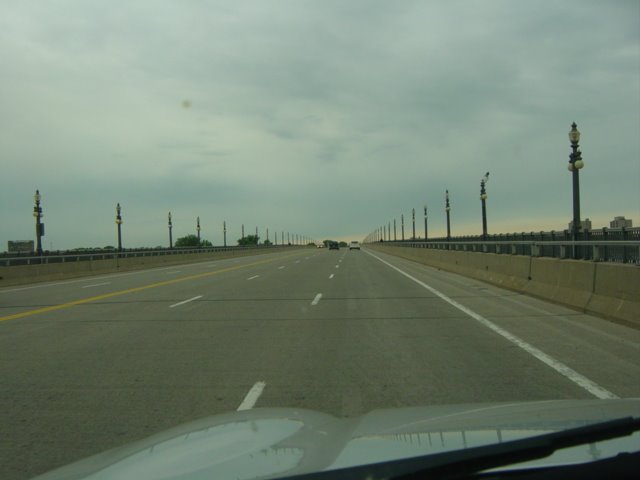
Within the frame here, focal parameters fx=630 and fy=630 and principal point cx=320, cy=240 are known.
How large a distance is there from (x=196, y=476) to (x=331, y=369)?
4.92 m

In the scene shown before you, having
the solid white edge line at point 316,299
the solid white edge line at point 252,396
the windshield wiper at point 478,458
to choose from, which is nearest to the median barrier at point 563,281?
the solid white edge line at point 316,299

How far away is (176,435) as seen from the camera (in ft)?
12.6

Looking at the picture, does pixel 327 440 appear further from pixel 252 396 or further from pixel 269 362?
pixel 269 362

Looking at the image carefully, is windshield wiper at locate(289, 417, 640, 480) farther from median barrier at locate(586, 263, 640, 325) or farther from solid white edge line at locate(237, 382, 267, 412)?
median barrier at locate(586, 263, 640, 325)

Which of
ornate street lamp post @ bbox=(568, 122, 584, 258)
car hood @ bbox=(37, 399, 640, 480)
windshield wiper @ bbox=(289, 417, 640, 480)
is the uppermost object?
ornate street lamp post @ bbox=(568, 122, 584, 258)

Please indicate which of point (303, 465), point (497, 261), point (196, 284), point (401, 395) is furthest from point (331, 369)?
point (196, 284)

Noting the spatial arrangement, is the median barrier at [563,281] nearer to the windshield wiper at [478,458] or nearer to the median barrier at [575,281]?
the median barrier at [575,281]

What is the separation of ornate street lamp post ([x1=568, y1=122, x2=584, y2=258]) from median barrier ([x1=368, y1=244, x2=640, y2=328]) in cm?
223

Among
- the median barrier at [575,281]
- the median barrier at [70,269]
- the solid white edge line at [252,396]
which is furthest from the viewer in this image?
the median barrier at [70,269]

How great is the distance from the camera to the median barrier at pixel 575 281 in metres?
10.9

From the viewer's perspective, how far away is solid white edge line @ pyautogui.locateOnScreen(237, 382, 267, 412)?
19.7 feet

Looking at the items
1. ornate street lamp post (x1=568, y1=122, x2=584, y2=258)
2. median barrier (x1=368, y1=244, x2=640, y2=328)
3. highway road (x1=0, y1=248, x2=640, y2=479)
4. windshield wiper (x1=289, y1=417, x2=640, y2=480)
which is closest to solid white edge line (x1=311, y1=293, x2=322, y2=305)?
highway road (x1=0, y1=248, x2=640, y2=479)

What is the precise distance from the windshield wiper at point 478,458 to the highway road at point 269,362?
2894 millimetres

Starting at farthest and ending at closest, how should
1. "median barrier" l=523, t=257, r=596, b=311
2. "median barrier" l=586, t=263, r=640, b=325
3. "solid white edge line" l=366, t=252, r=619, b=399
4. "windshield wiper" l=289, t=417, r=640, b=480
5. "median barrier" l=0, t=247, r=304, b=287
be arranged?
1. "median barrier" l=0, t=247, r=304, b=287
2. "median barrier" l=523, t=257, r=596, b=311
3. "median barrier" l=586, t=263, r=640, b=325
4. "solid white edge line" l=366, t=252, r=619, b=399
5. "windshield wiper" l=289, t=417, r=640, b=480
